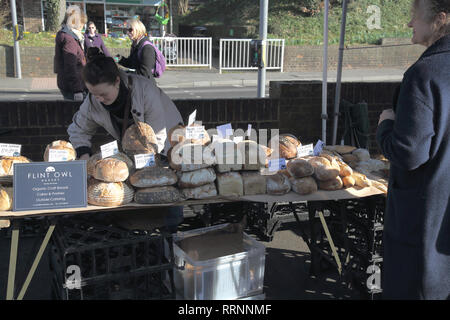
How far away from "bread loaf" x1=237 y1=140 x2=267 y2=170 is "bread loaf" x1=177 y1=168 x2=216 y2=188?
261mm

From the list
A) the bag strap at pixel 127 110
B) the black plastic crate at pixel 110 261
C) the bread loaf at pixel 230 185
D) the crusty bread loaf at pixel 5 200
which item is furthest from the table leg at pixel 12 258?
the bread loaf at pixel 230 185

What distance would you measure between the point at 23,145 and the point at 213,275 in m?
2.99

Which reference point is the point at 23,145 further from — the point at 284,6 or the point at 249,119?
the point at 284,6

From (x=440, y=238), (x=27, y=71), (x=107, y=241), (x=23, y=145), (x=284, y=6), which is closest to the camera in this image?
(x=440, y=238)

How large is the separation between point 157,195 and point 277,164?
0.89 meters

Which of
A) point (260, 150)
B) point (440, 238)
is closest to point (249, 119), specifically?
point (260, 150)

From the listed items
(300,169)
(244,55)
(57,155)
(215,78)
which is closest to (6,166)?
(57,155)

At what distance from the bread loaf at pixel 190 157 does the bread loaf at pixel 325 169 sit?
2.44 feet

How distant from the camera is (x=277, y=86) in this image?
5.71 m

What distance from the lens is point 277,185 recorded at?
2.94 m

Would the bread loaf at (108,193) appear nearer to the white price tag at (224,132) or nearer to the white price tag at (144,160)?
the white price tag at (144,160)

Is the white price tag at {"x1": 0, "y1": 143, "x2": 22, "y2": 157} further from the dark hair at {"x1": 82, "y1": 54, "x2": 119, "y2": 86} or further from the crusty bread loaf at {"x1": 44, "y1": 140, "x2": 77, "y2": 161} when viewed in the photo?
the dark hair at {"x1": 82, "y1": 54, "x2": 119, "y2": 86}

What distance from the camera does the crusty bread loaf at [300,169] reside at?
9.81 feet

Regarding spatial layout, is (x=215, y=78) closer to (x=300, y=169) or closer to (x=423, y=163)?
(x=300, y=169)
